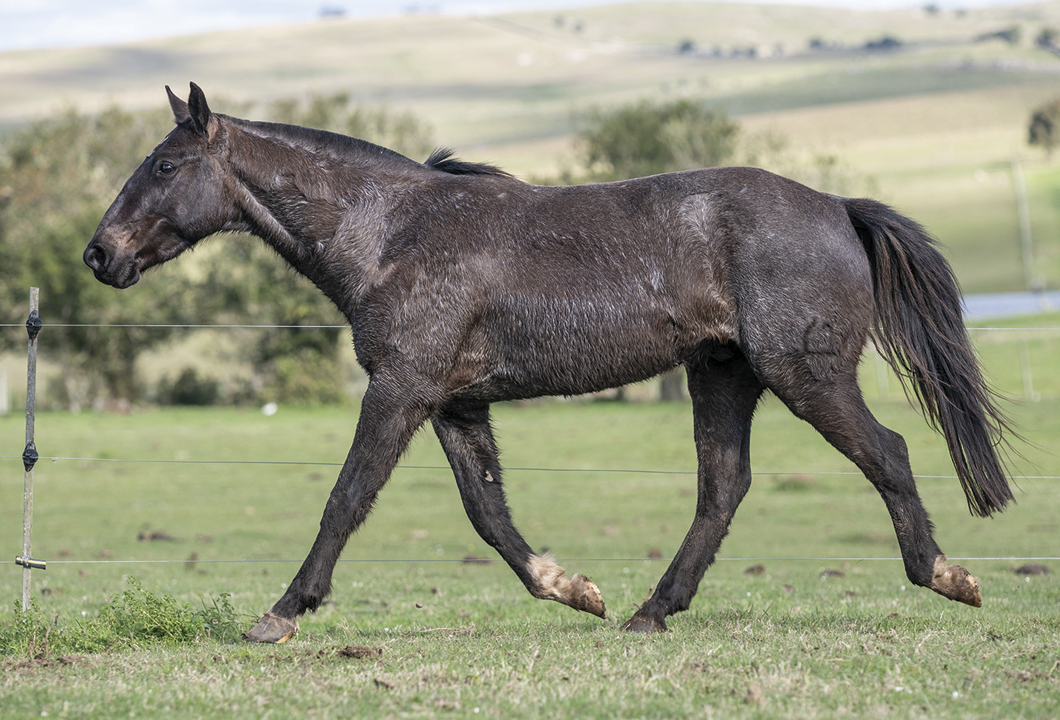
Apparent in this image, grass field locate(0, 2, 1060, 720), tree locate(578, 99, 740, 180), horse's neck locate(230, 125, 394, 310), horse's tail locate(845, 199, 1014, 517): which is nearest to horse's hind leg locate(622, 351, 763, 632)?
grass field locate(0, 2, 1060, 720)

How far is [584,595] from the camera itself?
636cm

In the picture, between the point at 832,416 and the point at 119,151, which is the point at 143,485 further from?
the point at 119,151

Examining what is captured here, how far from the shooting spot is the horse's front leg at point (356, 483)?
5.93 metres

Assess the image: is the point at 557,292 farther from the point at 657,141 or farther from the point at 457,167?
the point at 657,141

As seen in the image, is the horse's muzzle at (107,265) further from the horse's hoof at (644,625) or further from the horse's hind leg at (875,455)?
the horse's hind leg at (875,455)

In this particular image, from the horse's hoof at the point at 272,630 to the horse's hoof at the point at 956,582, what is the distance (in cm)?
349

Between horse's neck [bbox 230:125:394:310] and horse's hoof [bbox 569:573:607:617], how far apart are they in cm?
208

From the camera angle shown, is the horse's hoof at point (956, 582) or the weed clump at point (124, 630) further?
the horse's hoof at point (956, 582)

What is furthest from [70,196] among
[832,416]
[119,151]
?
[832,416]

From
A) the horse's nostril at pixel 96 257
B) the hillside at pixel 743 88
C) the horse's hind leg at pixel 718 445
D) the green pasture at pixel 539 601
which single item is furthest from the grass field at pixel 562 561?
the hillside at pixel 743 88

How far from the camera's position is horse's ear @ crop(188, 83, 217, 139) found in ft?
20.0

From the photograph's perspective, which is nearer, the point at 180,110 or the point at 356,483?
the point at 356,483

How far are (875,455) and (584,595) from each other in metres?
1.82

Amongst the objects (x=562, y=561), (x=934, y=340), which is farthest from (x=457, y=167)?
(x=562, y=561)
